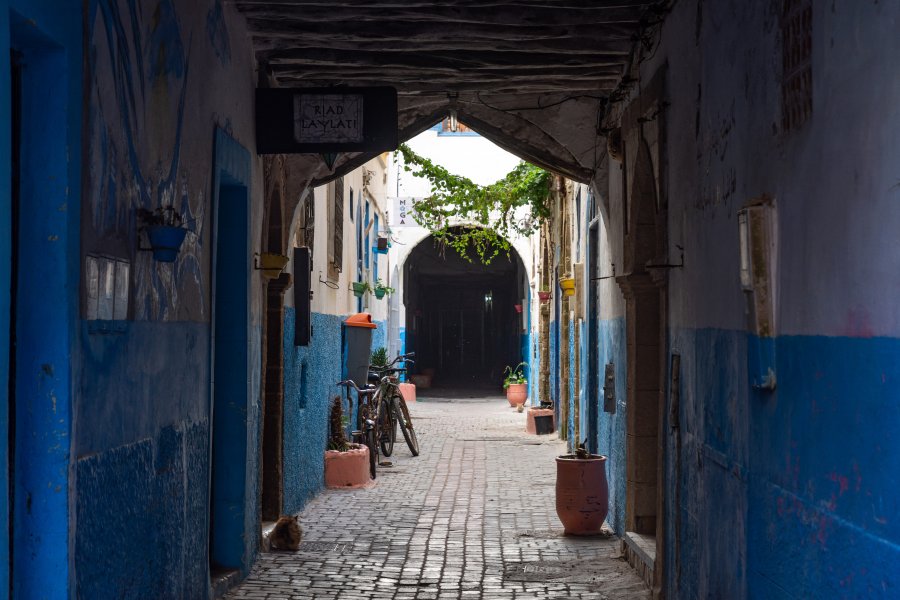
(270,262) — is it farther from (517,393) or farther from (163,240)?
(517,393)

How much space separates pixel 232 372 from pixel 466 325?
2974 cm

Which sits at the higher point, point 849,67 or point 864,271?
point 849,67

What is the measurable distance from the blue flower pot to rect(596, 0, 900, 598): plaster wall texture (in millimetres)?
2336

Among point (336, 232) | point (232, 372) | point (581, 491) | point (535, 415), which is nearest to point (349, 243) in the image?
point (336, 232)

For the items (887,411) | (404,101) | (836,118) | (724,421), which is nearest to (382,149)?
(404,101)

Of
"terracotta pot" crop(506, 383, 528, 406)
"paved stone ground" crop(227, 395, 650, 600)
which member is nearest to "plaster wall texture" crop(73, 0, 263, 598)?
"paved stone ground" crop(227, 395, 650, 600)

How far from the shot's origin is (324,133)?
722 centimetres

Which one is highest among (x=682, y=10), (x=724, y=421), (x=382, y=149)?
(x=682, y=10)

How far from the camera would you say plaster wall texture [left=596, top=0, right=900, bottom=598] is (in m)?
2.97

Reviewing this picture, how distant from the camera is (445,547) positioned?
27.0 ft

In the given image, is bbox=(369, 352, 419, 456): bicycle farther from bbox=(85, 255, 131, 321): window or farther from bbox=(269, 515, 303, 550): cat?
bbox=(85, 255, 131, 321): window

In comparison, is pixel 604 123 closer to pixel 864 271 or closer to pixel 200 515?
pixel 200 515

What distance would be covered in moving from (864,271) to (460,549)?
555cm

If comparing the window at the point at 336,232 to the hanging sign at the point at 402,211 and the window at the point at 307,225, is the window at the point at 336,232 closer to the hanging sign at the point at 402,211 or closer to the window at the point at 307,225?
the window at the point at 307,225
